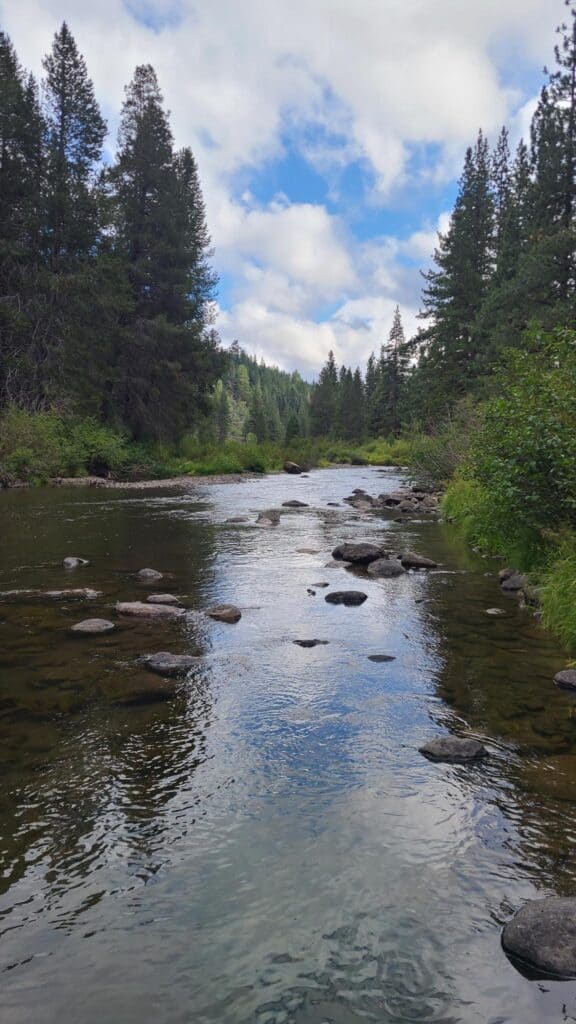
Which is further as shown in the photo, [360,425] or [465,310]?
[360,425]

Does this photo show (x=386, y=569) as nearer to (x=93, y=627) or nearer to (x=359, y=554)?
(x=359, y=554)

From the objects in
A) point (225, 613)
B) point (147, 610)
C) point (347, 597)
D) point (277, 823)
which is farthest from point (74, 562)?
point (277, 823)

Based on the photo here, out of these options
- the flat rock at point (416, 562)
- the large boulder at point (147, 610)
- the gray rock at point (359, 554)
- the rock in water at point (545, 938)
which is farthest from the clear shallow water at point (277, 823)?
the gray rock at point (359, 554)

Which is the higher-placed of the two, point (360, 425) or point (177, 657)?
point (360, 425)

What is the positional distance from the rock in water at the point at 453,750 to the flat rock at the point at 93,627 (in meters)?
4.60

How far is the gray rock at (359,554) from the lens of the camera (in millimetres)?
13664

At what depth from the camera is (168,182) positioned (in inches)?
1682

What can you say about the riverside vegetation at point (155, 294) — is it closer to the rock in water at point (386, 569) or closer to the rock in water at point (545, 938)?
the rock in water at point (386, 569)

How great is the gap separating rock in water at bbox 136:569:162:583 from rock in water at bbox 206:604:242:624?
2.47 m

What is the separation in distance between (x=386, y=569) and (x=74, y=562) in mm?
6299

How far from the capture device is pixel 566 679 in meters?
6.71

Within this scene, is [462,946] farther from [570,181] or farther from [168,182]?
[168,182]

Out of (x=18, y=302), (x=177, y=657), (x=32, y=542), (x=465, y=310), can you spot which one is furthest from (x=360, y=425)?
(x=177, y=657)

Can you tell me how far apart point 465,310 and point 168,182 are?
73.0 feet
